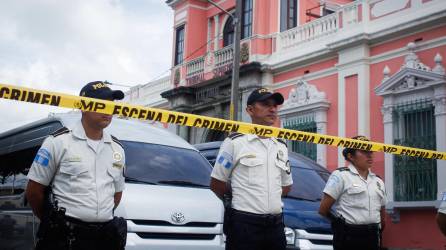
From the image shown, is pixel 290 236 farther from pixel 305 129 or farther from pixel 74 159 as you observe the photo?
pixel 305 129

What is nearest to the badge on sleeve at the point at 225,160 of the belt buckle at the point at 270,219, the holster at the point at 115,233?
the belt buckle at the point at 270,219

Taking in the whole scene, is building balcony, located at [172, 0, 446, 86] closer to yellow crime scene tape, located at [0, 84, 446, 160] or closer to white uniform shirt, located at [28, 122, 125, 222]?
yellow crime scene tape, located at [0, 84, 446, 160]

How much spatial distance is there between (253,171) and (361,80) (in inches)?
437

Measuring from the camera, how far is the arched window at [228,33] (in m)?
21.7

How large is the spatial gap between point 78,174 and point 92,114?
1.43 feet

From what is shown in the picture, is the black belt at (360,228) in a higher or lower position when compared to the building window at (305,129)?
lower

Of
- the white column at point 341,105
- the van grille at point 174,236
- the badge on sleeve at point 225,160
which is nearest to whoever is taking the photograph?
the badge on sleeve at point 225,160

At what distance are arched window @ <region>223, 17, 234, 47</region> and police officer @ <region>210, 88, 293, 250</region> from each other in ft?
56.4

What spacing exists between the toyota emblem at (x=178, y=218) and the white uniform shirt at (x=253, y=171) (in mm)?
942

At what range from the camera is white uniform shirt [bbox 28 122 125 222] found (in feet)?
12.5

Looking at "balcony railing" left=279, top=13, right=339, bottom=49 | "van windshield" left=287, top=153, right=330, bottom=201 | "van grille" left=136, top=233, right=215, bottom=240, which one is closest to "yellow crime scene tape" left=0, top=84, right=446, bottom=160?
"van grille" left=136, top=233, right=215, bottom=240

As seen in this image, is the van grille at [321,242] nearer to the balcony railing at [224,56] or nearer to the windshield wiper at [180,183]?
the windshield wiper at [180,183]

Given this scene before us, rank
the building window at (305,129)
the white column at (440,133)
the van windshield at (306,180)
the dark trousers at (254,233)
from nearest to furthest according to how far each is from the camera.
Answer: the dark trousers at (254,233) → the van windshield at (306,180) → the white column at (440,133) → the building window at (305,129)

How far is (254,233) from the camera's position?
4273mm
